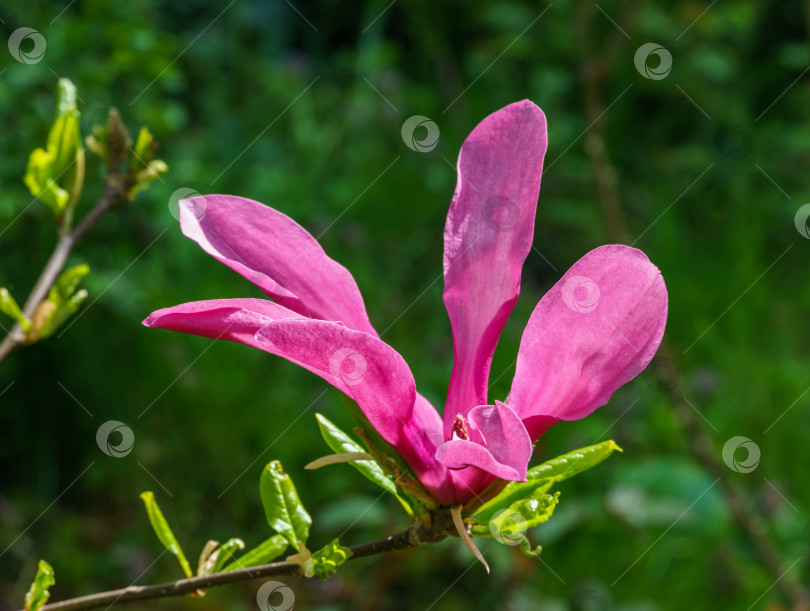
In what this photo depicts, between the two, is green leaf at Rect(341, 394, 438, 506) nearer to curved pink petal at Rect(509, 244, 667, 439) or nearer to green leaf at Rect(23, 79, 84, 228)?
curved pink petal at Rect(509, 244, 667, 439)

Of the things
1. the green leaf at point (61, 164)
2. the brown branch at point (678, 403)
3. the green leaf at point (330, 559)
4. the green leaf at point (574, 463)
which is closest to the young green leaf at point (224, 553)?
the green leaf at point (330, 559)

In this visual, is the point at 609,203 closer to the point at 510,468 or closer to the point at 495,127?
the point at 495,127

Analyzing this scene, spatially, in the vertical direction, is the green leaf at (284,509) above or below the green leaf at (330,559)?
below

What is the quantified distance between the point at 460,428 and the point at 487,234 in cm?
13

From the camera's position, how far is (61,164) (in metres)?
0.72

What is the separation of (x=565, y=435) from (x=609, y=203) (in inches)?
34.1

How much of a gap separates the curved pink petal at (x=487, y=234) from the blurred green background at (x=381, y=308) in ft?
2.96

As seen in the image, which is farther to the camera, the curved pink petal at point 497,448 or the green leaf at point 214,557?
the green leaf at point 214,557

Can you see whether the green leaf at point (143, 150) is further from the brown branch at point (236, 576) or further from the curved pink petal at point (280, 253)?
the brown branch at point (236, 576)

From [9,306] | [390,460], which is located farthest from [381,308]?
[390,460]

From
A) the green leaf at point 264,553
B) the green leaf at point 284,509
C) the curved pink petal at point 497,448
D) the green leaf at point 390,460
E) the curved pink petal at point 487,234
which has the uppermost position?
the curved pink petal at point 487,234

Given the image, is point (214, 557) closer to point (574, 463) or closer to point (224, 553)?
point (224, 553)

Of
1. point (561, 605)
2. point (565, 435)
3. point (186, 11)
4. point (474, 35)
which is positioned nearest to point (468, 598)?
point (561, 605)

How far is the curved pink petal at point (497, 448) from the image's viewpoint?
0.45m
